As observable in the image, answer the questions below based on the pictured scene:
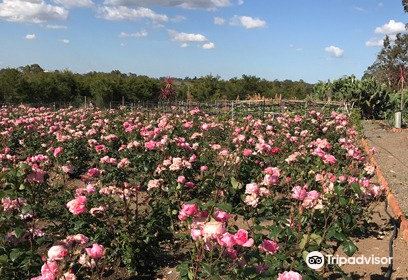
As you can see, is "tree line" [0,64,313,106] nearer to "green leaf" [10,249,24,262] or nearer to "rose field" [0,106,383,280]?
"rose field" [0,106,383,280]

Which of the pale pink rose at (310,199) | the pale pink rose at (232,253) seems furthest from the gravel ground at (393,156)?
the pale pink rose at (232,253)

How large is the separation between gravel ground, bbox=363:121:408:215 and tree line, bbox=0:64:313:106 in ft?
75.2

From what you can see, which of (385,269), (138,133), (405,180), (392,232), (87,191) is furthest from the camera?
(138,133)

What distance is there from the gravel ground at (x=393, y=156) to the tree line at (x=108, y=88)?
2292cm

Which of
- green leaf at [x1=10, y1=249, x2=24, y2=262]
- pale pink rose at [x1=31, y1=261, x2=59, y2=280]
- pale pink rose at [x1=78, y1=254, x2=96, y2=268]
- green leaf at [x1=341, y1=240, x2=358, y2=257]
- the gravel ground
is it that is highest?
pale pink rose at [x1=31, y1=261, x2=59, y2=280]

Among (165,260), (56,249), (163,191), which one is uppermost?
(56,249)

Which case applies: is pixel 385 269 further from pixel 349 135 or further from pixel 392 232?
pixel 349 135

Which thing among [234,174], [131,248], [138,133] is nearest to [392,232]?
[234,174]

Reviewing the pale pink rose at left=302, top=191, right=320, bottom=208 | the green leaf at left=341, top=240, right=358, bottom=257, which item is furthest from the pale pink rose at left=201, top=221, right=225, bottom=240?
the pale pink rose at left=302, top=191, right=320, bottom=208

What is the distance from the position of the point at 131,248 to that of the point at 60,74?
35876 mm

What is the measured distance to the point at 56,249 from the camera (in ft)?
8.55

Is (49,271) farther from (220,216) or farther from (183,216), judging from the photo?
(220,216)

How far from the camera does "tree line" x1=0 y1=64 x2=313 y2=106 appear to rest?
109 ft

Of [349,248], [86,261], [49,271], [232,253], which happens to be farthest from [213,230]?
[349,248]
